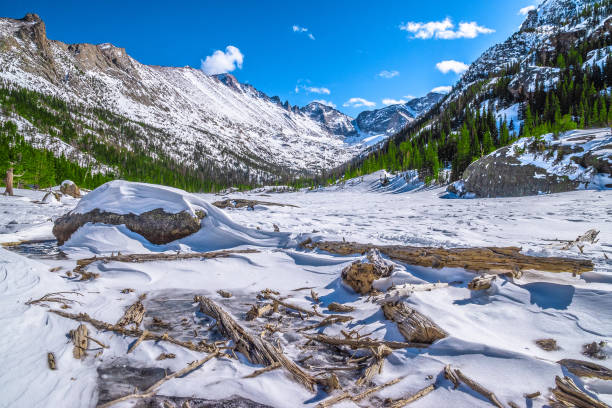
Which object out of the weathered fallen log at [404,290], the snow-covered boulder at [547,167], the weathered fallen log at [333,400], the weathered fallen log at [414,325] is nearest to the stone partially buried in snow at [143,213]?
the weathered fallen log at [404,290]

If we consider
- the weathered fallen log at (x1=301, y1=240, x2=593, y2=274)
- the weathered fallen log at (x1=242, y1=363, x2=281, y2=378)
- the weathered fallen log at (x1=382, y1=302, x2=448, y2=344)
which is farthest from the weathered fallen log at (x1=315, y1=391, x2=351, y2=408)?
the weathered fallen log at (x1=301, y1=240, x2=593, y2=274)

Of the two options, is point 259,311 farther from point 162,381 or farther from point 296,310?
point 162,381

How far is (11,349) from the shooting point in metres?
2.30

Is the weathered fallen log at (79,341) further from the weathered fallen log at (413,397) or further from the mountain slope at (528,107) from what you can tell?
the mountain slope at (528,107)

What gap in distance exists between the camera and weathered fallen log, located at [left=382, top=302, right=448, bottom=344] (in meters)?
2.60

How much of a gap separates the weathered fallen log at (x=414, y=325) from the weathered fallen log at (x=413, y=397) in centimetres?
63

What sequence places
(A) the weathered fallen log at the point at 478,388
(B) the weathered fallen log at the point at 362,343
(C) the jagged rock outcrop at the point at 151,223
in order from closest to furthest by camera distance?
(A) the weathered fallen log at the point at 478,388
(B) the weathered fallen log at the point at 362,343
(C) the jagged rock outcrop at the point at 151,223

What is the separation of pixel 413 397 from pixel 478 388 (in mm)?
461

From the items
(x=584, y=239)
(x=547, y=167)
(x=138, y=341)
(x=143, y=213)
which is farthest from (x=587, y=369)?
(x=547, y=167)

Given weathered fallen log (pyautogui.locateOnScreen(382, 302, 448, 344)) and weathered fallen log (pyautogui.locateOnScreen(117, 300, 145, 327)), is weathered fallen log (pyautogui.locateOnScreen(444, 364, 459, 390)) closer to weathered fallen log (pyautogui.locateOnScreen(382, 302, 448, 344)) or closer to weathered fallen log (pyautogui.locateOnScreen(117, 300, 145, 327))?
weathered fallen log (pyautogui.locateOnScreen(382, 302, 448, 344))

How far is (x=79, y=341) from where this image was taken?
2545mm

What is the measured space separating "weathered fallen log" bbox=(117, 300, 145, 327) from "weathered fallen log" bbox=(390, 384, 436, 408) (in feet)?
9.46

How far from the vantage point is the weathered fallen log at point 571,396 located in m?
1.63

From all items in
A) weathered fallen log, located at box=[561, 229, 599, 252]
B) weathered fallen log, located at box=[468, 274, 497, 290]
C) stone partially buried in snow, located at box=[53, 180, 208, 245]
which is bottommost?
weathered fallen log, located at box=[468, 274, 497, 290]
